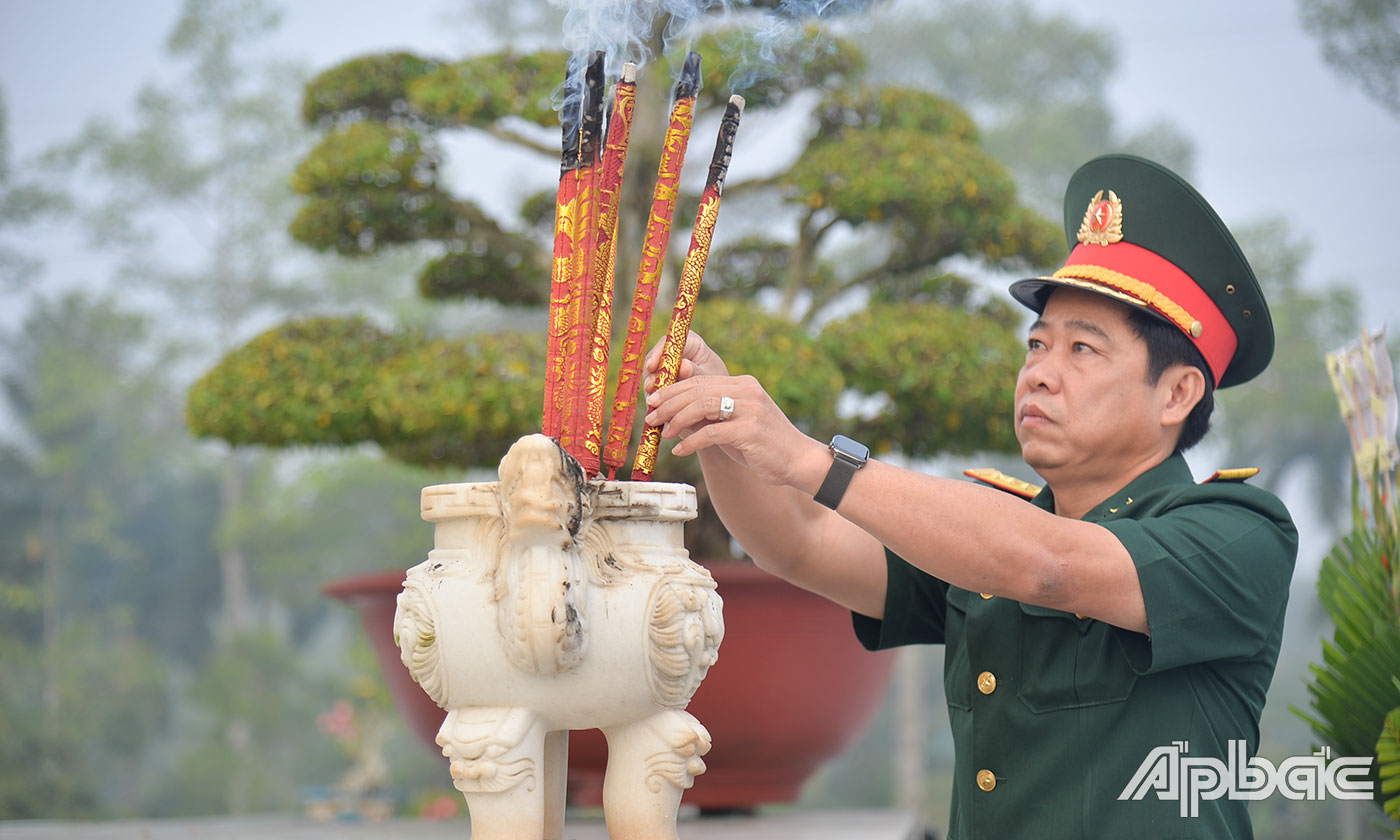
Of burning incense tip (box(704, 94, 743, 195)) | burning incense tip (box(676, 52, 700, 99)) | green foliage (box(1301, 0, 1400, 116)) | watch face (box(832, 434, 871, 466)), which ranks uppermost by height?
green foliage (box(1301, 0, 1400, 116))

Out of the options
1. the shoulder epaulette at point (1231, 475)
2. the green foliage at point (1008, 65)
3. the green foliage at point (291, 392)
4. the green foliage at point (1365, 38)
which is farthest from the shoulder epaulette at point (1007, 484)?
the green foliage at point (1008, 65)

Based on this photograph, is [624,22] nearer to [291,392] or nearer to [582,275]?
[582,275]

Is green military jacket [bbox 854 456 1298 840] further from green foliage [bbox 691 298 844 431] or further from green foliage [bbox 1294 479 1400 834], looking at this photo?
green foliage [bbox 691 298 844 431]

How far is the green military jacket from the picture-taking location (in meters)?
1.28

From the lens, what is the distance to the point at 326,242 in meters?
3.42

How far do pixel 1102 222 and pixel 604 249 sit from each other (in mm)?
689

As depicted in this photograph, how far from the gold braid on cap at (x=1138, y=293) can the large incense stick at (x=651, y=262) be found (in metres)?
0.53

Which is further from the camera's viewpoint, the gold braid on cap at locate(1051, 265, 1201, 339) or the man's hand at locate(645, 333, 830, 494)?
the gold braid on cap at locate(1051, 265, 1201, 339)

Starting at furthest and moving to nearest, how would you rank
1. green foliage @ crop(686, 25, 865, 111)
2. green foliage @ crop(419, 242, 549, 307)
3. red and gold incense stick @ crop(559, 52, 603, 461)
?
1. green foliage @ crop(419, 242, 549, 307)
2. green foliage @ crop(686, 25, 865, 111)
3. red and gold incense stick @ crop(559, 52, 603, 461)

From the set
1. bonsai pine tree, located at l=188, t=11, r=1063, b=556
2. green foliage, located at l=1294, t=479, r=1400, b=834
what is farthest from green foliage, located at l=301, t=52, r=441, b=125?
green foliage, located at l=1294, t=479, r=1400, b=834

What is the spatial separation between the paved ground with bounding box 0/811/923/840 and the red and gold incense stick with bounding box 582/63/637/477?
5.46 feet

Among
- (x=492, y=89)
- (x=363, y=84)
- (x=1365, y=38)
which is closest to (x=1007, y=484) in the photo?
(x=492, y=89)

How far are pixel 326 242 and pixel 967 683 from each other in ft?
8.37

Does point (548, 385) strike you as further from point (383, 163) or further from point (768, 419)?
point (383, 163)
